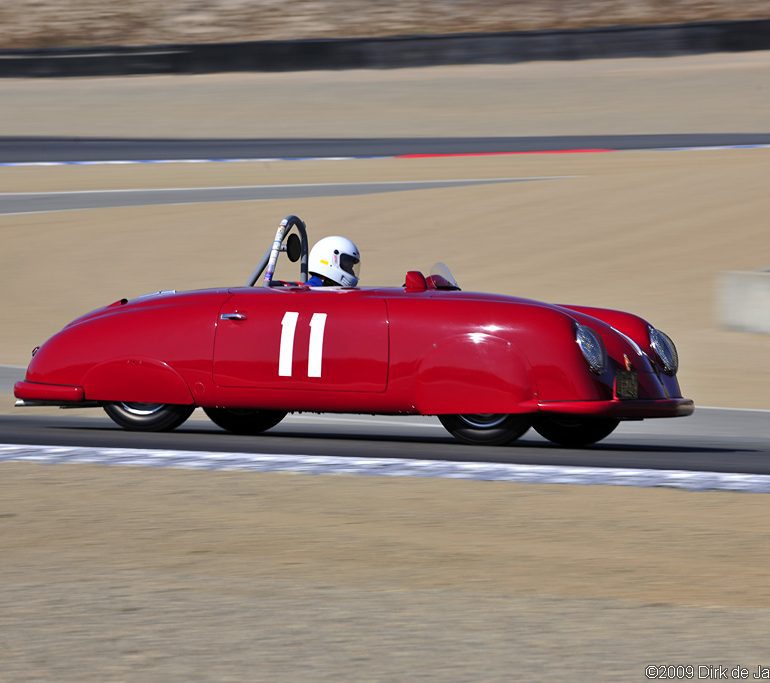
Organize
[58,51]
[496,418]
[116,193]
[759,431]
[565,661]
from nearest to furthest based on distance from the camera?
[565,661] < [496,418] < [759,431] < [116,193] < [58,51]

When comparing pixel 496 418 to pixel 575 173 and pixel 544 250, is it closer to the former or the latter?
pixel 544 250

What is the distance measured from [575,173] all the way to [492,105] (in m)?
8.16

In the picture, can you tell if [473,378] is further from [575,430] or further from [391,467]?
[575,430]

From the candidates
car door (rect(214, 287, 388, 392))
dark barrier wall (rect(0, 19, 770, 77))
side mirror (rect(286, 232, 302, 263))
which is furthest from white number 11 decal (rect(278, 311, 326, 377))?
dark barrier wall (rect(0, 19, 770, 77))

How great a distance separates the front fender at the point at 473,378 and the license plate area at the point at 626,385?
524 mm

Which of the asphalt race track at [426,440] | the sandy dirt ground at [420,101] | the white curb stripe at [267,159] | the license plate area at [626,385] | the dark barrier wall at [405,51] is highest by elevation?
the dark barrier wall at [405,51]

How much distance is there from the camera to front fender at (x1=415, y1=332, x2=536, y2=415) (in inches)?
316

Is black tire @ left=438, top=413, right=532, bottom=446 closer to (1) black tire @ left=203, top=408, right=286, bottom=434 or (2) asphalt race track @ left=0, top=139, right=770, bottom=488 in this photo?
(2) asphalt race track @ left=0, top=139, right=770, bottom=488

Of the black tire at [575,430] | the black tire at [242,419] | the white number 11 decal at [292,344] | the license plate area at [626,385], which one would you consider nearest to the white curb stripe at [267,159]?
the black tire at [242,419]

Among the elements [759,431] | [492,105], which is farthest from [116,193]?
[759,431]

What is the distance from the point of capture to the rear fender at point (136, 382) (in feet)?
28.1

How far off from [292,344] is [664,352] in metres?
2.18

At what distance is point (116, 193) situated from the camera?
2202cm

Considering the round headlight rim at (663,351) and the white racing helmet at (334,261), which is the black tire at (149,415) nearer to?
the white racing helmet at (334,261)
